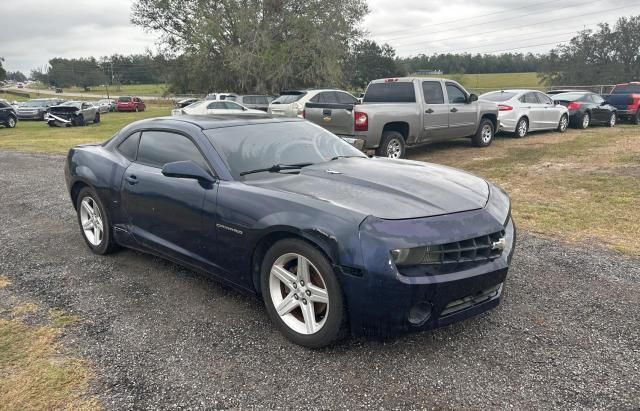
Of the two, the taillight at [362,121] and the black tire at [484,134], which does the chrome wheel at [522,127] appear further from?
the taillight at [362,121]

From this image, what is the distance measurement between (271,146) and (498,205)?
184 cm

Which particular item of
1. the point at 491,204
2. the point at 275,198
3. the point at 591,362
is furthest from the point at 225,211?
the point at 591,362

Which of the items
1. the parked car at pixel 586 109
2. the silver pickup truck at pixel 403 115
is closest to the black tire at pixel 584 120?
the parked car at pixel 586 109

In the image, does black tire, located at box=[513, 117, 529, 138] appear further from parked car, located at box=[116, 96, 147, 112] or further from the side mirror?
parked car, located at box=[116, 96, 147, 112]

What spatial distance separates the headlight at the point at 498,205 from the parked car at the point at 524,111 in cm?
1106

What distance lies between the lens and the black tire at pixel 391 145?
10.1 m

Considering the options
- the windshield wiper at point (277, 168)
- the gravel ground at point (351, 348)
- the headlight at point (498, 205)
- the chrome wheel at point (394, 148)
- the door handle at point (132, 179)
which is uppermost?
the windshield wiper at point (277, 168)

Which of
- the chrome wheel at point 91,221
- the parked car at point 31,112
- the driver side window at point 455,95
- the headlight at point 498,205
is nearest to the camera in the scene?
the headlight at point 498,205

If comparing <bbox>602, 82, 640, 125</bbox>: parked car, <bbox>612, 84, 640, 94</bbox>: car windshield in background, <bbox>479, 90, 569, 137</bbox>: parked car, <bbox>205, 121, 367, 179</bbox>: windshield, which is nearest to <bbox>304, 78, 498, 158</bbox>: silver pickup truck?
<bbox>479, 90, 569, 137</bbox>: parked car

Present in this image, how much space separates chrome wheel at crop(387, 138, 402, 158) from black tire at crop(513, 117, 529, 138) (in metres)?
5.65

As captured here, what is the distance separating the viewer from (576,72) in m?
59.5

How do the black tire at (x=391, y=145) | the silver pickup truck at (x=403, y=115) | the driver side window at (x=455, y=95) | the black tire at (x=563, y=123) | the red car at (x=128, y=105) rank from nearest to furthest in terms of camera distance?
the silver pickup truck at (x=403, y=115)
the black tire at (x=391, y=145)
the driver side window at (x=455, y=95)
the black tire at (x=563, y=123)
the red car at (x=128, y=105)

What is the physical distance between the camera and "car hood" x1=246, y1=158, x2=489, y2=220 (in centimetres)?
299

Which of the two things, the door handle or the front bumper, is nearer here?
the front bumper
